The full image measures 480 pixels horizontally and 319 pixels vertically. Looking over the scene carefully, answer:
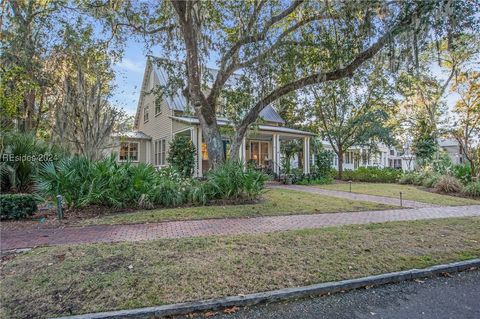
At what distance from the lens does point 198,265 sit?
13.4 feet

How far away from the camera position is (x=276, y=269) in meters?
4.01

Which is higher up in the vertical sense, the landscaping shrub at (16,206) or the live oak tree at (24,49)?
the live oak tree at (24,49)

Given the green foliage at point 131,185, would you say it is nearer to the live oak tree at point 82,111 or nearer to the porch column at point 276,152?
the live oak tree at point 82,111

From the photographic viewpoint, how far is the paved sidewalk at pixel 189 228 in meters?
5.50

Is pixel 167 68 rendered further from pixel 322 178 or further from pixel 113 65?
pixel 322 178

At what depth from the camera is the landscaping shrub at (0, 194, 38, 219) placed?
7.10 metres

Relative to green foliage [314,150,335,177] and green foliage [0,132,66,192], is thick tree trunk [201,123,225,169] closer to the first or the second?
green foliage [0,132,66,192]

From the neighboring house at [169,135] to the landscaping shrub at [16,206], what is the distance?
33.3 ft

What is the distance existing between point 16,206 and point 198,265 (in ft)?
19.5

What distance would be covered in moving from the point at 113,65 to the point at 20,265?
534 inches

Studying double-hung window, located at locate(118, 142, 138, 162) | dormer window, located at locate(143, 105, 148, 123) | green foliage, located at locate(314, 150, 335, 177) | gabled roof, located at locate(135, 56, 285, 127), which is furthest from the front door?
dormer window, located at locate(143, 105, 148, 123)

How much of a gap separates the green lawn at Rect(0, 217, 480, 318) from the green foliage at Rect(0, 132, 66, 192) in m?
6.73

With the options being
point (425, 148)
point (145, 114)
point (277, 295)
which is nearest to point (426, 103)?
point (425, 148)

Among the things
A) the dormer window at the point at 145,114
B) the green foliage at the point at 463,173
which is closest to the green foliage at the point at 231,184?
the green foliage at the point at 463,173
